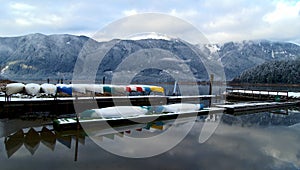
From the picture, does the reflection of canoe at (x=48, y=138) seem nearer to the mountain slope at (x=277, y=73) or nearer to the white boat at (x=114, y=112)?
the white boat at (x=114, y=112)

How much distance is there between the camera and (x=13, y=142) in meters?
9.92

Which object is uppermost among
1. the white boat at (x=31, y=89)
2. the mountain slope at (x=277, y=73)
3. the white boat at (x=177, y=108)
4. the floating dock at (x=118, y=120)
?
the mountain slope at (x=277, y=73)

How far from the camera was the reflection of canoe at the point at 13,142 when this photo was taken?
29.3 ft

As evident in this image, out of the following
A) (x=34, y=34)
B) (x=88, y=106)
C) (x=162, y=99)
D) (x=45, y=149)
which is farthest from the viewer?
(x=34, y=34)

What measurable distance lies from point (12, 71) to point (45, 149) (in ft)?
522

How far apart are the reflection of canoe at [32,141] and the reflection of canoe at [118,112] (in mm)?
3394

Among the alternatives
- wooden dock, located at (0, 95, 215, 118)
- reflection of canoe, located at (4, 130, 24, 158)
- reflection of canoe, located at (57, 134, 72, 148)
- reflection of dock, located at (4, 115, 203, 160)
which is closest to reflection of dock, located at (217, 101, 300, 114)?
reflection of dock, located at (4, 115, 203, 160)

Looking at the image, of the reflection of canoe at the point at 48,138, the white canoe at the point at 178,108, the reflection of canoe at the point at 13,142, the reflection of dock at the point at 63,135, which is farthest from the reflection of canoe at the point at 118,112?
the reflection of canoe at the point at 13,142

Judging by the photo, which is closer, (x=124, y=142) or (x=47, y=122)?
(x=124, y=142)

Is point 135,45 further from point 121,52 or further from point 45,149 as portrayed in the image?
point 45,149

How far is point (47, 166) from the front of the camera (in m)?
7.59

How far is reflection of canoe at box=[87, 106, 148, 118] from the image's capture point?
13.4 meters

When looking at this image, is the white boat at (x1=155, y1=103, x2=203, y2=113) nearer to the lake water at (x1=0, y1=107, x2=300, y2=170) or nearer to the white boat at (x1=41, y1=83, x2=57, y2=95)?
the lake water at (x1=0, y1=107, x2=300, y2=170)

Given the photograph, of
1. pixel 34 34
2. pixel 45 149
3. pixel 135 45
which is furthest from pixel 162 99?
pixel 34 34
